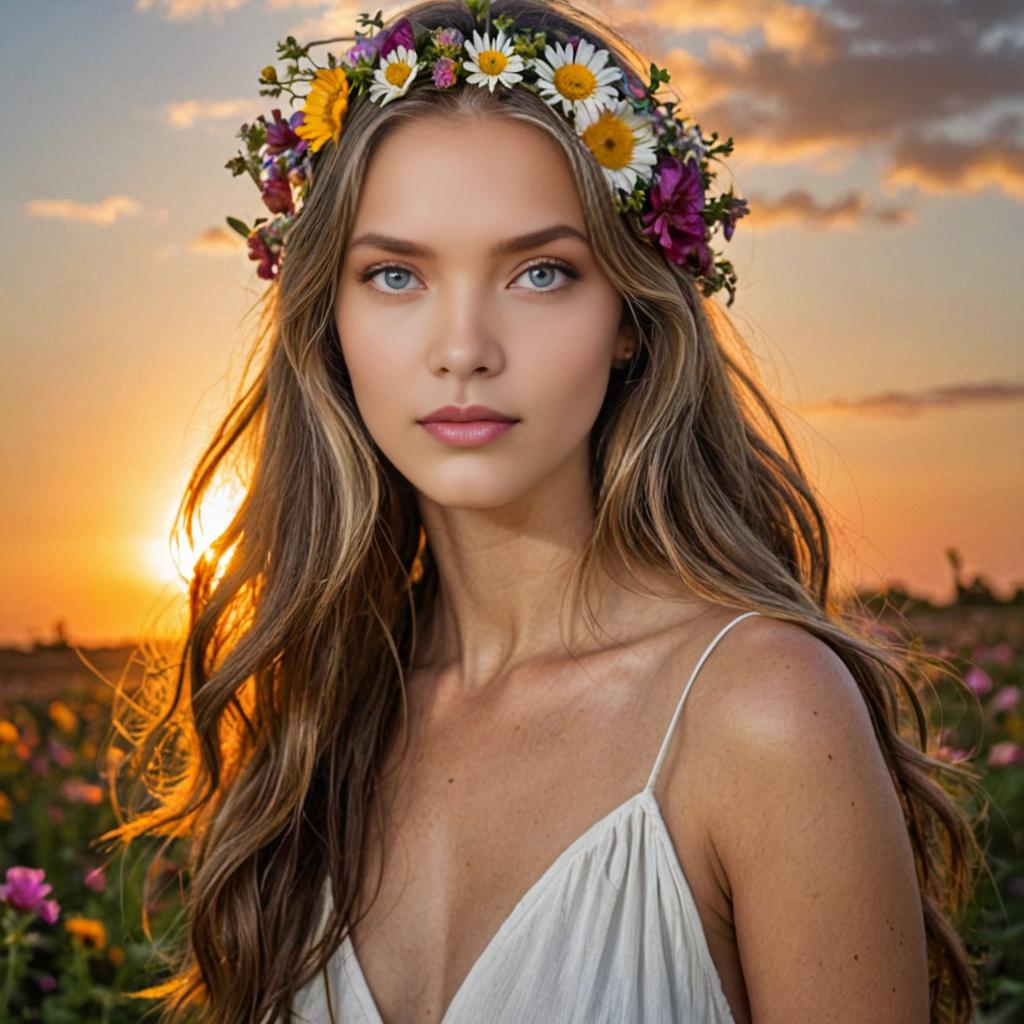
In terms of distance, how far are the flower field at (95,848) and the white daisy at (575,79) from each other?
164 cm

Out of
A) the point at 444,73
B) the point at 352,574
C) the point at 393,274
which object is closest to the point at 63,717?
the point at 352,574

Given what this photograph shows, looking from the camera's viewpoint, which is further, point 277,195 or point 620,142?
point 277,195

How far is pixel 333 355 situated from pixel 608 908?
130 cm

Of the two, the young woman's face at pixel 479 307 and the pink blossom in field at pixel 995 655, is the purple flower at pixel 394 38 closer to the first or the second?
the young woman's face at pixel 479 307

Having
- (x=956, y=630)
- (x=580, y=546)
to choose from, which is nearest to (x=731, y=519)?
(x=580, y=546)

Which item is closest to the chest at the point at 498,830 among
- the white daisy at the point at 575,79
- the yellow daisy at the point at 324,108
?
the white daisy at the point at 575,79

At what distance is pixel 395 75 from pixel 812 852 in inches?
65.1

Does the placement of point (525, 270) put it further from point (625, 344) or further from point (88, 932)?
point (88, 932)

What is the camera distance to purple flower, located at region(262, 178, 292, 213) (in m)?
3.27

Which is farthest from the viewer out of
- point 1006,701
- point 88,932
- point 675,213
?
point 1006,701

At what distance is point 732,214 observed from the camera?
3275 mm

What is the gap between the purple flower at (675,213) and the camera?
118 inches

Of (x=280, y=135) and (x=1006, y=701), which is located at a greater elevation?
(x=280, y=135)

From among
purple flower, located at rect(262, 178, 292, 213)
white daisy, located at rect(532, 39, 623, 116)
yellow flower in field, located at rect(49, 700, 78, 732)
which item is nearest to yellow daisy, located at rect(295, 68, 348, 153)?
purple flower, located at rect(262, 178, 292, 213)
